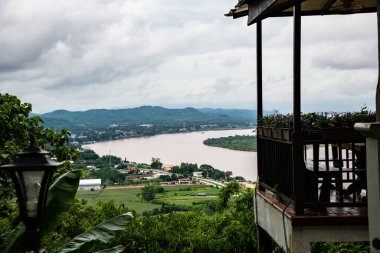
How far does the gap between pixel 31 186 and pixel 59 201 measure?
186 centimetres

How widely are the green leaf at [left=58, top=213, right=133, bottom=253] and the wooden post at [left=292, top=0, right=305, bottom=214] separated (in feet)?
6.61

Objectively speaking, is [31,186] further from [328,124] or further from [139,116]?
[139,116]

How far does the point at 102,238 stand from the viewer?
5699 mm

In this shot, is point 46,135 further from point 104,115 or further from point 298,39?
point 104,115

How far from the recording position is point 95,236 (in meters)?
5.76

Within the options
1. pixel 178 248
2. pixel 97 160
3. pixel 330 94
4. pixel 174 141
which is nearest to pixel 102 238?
pixel 178 248

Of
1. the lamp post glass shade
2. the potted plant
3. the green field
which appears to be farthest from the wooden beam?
the green field

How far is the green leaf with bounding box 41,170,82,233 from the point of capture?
5453 mm

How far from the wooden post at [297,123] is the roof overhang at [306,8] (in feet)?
0.89

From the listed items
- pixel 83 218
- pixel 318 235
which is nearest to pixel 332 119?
pixel 318 235

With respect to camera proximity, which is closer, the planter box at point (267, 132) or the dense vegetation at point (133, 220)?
the planter box at point (267, 132)

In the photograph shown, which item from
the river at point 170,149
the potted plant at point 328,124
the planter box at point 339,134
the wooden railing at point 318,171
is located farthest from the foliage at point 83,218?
the river at point 170,149

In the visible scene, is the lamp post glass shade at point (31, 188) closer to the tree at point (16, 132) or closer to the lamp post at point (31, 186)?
the lamp post at point (31, 186)

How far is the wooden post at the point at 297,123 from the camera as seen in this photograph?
5.39m
